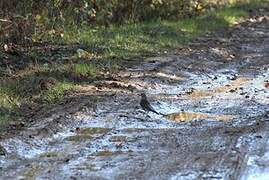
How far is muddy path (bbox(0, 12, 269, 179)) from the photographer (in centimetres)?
538

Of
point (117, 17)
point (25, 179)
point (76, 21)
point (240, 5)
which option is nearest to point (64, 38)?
point (76, 21)

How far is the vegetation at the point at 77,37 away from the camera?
8.21 m

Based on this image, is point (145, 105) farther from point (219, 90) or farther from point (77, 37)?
point (77, 37)

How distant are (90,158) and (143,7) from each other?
9.35 m

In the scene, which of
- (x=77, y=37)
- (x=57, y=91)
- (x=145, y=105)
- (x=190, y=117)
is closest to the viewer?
(x=190, y=117)

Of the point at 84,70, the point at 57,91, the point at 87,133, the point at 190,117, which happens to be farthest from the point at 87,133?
the point at 84,70

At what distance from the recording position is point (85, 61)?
9836 millimetres

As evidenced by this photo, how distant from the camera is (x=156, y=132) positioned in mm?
6523

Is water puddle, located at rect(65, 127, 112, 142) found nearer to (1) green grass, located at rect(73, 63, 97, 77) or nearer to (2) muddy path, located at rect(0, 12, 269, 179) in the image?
(2) muddy path, located at rect(0, 12, 269, 179)

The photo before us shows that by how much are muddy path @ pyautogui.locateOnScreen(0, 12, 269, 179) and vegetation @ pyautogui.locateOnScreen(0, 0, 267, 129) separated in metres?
0.50

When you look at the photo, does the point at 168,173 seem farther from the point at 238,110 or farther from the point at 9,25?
the point at 9,25

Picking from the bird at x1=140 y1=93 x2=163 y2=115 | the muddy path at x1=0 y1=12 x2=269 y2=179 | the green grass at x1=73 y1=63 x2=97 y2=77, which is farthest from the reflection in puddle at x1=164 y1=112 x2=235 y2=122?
the green grass at x1=73 y1=63 x2=97 y2=77

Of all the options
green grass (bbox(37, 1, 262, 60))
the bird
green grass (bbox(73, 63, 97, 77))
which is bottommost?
green grass (bbox(37, 1, 262, 60))

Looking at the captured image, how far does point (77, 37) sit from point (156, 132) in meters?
5.49
